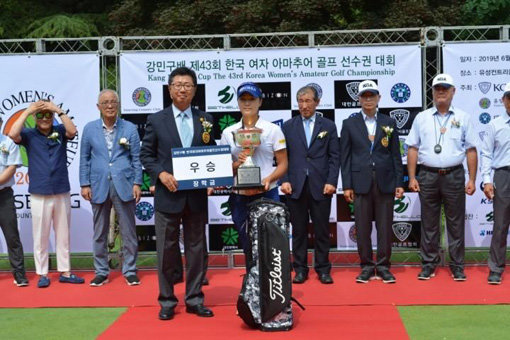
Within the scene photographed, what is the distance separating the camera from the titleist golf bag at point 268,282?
17.1 ft

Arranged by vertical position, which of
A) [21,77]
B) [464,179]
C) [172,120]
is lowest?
[464,179]

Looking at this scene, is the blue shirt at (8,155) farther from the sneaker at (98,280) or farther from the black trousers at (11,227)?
the sneaker at (98,280)

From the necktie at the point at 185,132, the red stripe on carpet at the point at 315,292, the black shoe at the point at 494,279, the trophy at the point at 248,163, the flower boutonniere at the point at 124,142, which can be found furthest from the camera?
the flower boutonniere at the point at 124,142

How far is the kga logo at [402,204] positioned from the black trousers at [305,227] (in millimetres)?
1025

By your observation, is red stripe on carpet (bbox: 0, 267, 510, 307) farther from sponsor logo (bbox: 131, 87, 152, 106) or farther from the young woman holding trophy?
sponsor logo (bbox: 131, 87, 152, 106)

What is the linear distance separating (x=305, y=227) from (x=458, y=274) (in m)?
1.45

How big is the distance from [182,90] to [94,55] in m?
2.47

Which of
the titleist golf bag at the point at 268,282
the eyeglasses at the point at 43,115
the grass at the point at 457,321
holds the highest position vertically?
the eyeglasses at the point at 43,115

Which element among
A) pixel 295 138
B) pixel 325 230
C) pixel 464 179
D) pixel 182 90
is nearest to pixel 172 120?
pixel 182 90

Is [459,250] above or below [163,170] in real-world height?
below

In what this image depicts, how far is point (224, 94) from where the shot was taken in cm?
771

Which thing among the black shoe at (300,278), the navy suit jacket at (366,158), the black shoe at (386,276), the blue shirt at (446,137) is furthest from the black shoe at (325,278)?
the blue shirt at (446,137)

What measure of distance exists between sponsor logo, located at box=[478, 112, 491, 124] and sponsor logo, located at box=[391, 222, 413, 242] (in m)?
1.26

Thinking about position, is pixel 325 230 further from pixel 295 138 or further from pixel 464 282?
pixel 464 282
